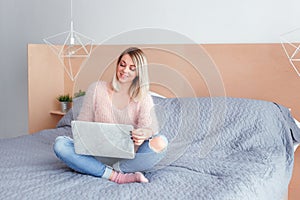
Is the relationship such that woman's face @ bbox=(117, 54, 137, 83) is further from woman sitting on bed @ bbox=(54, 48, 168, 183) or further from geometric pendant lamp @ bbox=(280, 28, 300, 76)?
geometric pendant lamp @ bbox=(280, 28, 300, 76)

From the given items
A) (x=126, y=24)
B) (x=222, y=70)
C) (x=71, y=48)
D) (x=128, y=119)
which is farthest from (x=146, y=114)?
(x=71, y=48)

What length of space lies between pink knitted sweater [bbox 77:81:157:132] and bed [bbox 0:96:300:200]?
0.44 ft

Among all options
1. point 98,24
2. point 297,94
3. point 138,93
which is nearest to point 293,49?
point 297,94

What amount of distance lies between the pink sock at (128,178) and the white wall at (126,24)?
2.14ft

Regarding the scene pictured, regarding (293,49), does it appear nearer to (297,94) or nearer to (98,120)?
(297,94)

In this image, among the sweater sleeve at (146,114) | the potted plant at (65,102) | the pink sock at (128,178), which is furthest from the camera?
the potted plant at (65,102)

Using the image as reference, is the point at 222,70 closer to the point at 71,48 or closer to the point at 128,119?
the point at 128,119

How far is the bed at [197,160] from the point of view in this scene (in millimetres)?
1319

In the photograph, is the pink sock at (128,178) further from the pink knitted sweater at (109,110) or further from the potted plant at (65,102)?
the potted plant at (65,102)

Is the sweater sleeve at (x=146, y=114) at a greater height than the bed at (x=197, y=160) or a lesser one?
greater

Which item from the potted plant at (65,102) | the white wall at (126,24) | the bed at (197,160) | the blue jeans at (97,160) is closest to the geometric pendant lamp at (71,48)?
the white wall at (126,24)

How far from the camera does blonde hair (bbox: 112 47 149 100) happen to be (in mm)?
1532

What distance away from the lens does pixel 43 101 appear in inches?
115

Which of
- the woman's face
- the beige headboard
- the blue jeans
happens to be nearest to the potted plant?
the beige headboard
